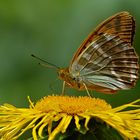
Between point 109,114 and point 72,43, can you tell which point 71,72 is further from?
point 72,43

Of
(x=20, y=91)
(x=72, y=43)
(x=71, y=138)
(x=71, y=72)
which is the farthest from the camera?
(x=72, y=43)

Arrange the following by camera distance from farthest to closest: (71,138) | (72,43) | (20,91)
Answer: (72,43)
(20,91)
(71,138)

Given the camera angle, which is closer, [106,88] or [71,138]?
[71,138]

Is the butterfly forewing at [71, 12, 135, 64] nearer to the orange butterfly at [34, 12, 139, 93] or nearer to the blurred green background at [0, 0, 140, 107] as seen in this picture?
the orange butterfly at [34, 12, 139, 93]

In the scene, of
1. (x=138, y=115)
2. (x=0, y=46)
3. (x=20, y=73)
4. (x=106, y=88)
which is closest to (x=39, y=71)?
(x=20, y=73)

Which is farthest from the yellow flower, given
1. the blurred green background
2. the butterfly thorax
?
the blurred green background

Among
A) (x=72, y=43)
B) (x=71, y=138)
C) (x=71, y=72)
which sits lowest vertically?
(x=71, y=138)

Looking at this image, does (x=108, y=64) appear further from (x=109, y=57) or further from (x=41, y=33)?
(x=41, y=33)
